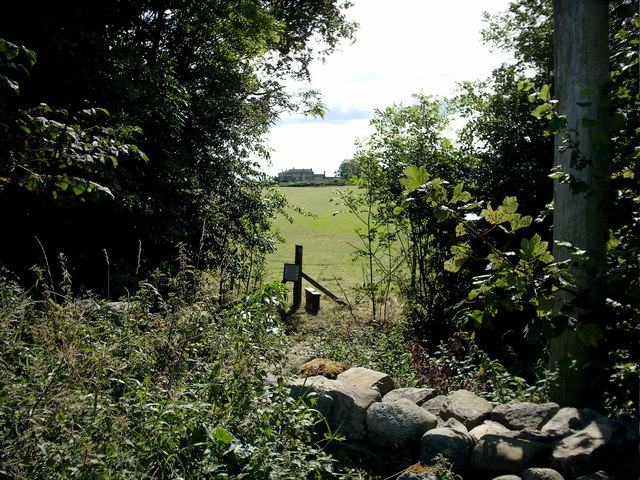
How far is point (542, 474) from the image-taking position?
10.2ft

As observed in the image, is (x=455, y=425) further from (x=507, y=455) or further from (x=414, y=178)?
(x=414, y=178)

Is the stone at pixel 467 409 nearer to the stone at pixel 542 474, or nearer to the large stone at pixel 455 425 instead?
the large stone at pixel 455 425

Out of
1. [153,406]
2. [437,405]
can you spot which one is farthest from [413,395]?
[153,406]

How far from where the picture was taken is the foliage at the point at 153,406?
9.00 ft

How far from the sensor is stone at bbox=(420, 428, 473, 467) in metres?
3.51

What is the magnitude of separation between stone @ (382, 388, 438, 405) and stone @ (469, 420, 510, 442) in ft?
2.16

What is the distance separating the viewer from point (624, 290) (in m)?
3.34

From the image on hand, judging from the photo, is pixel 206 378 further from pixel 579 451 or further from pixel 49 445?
pixel 579 451

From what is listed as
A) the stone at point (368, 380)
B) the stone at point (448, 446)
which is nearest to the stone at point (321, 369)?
the stone at point (368, 380)

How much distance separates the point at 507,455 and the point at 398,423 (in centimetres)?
82

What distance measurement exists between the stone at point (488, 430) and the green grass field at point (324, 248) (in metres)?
6.03

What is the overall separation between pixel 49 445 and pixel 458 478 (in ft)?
7.79

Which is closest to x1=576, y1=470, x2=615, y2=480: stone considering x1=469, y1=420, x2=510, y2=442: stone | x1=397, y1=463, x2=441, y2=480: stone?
x1=469, y1=420, x2=510, y2=442: stone

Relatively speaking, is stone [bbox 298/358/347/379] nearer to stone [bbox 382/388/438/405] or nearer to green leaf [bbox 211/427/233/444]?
stone [bbox 382/388/438/405]
